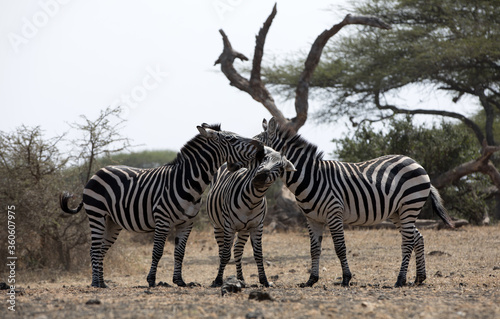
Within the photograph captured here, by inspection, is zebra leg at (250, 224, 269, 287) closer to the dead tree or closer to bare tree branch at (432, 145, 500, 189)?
the dead tree

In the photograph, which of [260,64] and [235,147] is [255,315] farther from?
[260,64]

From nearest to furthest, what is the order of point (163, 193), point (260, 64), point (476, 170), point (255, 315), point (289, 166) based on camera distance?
1. point (255, 315)
2. point (289, 166)
3. point (163, 193)
4. point (260, 64)
5. point (476, 170)

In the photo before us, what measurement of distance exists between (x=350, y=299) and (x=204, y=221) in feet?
40.1

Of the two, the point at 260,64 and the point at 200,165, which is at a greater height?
the point at 260,64

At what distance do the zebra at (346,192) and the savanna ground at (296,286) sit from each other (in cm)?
62

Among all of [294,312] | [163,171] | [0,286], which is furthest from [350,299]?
[0,286]

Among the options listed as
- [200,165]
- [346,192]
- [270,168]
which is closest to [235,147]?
[200,165]

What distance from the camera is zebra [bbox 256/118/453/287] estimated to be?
764 centimetres

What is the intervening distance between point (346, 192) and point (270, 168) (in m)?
1.34

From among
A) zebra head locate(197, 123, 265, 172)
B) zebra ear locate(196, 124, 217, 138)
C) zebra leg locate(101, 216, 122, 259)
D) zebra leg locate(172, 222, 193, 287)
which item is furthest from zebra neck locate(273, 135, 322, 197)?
zebra leg locate(101, 216, 122, 259)

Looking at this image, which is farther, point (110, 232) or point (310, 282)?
point (110, 232)

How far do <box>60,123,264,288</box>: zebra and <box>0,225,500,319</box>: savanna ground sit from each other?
0.76 m

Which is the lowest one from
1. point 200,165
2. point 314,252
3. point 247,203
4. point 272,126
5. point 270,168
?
point 314,252

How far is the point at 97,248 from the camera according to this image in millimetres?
8164
